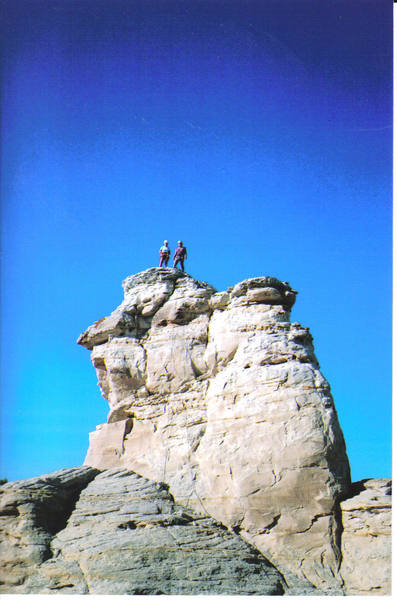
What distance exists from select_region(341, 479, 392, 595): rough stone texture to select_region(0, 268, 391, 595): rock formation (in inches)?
1.4

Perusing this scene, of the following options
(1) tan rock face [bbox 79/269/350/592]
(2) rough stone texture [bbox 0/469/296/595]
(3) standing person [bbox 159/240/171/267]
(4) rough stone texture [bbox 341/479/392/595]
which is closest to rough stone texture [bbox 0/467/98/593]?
(2) rough stone texture [bbox 0/469/296/595]

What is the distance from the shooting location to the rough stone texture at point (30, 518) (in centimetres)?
1725

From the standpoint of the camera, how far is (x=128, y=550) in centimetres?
1717

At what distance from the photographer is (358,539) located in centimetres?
1781

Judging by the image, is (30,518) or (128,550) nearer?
(128,550)

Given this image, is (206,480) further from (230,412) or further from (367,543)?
(367,543)

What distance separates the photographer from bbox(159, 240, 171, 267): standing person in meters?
28.0

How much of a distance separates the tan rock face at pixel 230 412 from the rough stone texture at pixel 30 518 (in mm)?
2988

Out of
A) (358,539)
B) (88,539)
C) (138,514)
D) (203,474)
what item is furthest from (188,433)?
(358,539)

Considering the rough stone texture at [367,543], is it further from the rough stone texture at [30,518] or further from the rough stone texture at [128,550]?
the rough stone texture at [30,518]

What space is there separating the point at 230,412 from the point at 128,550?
571 cm

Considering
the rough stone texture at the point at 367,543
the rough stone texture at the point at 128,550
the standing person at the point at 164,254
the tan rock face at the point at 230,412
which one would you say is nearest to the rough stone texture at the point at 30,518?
the rough stone texture at the point at 128,550

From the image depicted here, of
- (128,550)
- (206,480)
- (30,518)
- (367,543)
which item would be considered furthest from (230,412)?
(30,518)

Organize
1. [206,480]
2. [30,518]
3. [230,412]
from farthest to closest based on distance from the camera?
[230,412]
[206,480]
[30,518]
